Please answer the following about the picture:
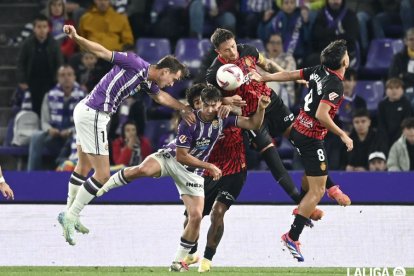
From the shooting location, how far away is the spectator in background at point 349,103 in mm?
17859

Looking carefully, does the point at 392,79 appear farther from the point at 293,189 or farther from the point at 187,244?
the point at 187,244

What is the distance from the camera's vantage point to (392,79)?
17.6 meters

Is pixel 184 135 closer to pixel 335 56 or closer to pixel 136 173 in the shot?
pixel 136 173

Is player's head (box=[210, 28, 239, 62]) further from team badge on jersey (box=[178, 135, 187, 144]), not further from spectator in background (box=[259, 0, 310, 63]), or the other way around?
spectator in background (box=[259, 0, 310, 63])

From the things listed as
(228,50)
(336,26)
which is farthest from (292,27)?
(228,50)

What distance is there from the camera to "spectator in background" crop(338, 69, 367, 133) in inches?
703

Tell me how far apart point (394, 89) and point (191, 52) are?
3.17 m

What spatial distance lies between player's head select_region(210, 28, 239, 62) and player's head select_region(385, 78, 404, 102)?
13.5ft

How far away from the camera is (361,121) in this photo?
17.2 metres

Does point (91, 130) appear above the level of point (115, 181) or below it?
above

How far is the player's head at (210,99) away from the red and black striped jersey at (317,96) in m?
1.09

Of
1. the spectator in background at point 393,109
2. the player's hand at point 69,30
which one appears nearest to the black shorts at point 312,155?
the player's hand at point 69,30

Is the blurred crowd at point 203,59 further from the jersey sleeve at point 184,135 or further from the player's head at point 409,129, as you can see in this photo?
the jersey sleeve at point 184,135

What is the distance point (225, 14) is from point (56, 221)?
542 cm
